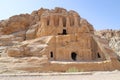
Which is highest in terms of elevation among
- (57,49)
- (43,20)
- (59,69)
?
(43,20)

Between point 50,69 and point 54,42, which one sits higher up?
point 54,42

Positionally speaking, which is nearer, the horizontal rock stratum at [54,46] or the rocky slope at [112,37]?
the horizontal rock stratum at [54,46]

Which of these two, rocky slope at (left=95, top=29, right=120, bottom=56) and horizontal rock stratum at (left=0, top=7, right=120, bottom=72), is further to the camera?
rocky slope at (left=95, top=29, right=120, bottom=56)

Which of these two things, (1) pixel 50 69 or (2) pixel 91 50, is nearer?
(1) pixel 50 69

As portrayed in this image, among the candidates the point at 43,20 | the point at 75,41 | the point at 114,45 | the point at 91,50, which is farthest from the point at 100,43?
the point at 114,45

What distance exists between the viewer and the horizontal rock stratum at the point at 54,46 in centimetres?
3431

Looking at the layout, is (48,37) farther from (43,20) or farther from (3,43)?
(3,43)

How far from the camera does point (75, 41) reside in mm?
43188

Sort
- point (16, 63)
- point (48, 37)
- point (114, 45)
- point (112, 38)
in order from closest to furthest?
point (16, 63)
point (48, 37)
point (114, 45)
point (112, 38)

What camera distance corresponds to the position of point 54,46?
42.5 metres

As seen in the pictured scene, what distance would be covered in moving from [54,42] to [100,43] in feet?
30.9

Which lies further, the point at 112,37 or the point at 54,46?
the point at 112,37

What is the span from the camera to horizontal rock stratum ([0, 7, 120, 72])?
113ft

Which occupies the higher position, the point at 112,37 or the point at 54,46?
the point at 112,37
